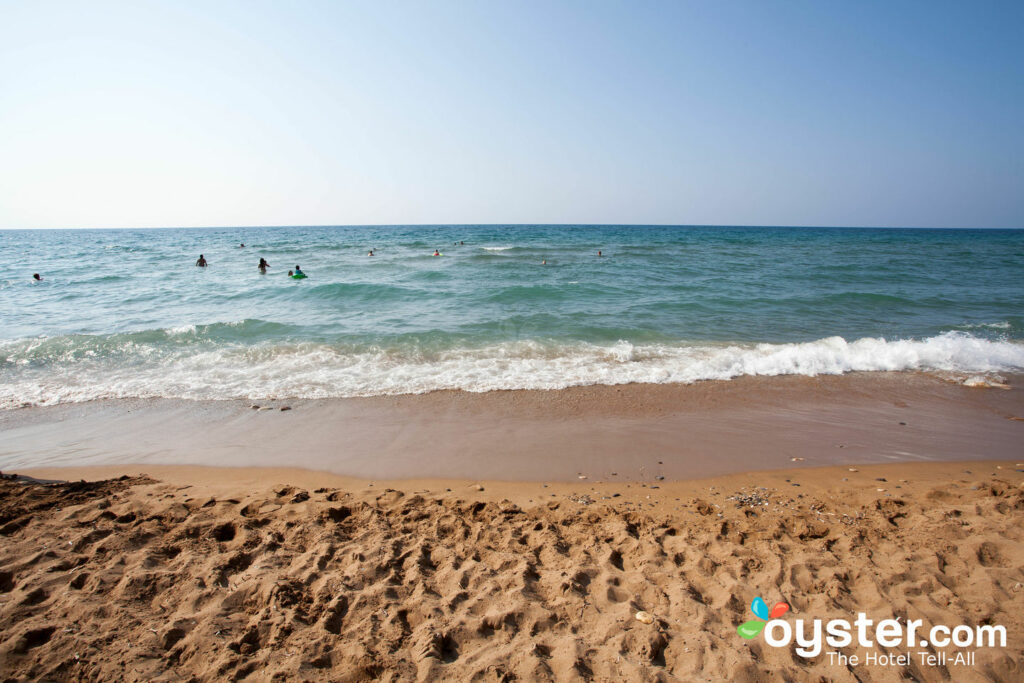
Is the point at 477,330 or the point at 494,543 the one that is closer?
the point at 494,543

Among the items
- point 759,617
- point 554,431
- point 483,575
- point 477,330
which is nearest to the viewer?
point 759,617

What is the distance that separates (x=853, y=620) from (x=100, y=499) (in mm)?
6475

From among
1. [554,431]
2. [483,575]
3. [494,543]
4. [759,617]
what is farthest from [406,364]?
[759,617]

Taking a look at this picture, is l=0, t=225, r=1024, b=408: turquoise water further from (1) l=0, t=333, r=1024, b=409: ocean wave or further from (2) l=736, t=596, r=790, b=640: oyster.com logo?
(2) l=736, t=596, r=790, b=640: oyster.com logo

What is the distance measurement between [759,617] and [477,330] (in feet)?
31.2

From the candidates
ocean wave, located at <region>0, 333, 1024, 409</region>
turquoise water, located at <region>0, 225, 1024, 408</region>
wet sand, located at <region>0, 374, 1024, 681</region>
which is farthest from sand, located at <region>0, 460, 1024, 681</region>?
turquoise water, located at <region>0, 225, 1024, 408</region>

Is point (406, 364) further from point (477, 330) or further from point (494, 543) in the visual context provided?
point (494, 543)

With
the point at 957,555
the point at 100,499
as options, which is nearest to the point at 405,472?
the point at 100,499

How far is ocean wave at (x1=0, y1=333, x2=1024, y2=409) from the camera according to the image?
7941 millimetres

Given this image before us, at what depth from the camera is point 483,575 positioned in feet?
11.0

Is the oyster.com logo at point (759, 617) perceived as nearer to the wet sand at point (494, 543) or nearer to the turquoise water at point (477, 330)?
the wet sand at point (494, 543)

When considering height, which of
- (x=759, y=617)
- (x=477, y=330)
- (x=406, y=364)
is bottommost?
(x=759, y=617)

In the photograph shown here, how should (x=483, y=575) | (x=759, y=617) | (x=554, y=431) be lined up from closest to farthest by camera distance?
1. (x=759, y=617)
2. (x=483, y=575)
3. (x=554, y=431)

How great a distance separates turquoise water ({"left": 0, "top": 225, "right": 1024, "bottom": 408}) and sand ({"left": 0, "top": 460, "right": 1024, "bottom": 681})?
3.69 meters
